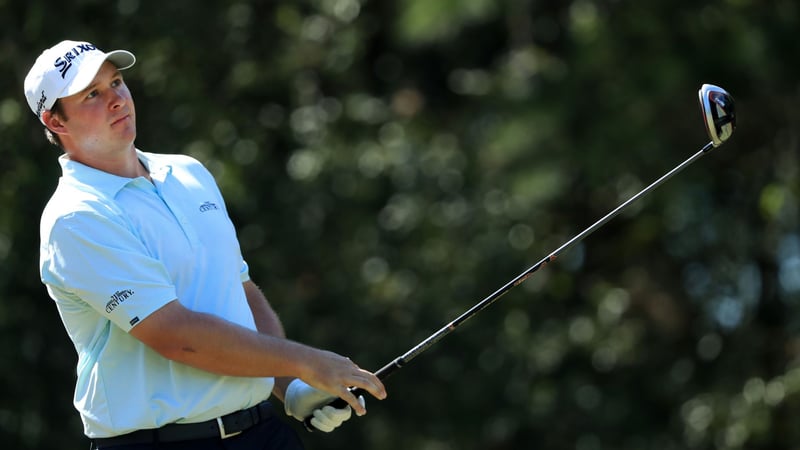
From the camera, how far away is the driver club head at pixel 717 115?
3650 millimetres

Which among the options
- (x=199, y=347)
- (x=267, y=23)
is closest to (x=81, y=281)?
(x=199, y=347)

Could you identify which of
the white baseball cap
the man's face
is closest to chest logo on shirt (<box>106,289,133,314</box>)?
the man's face

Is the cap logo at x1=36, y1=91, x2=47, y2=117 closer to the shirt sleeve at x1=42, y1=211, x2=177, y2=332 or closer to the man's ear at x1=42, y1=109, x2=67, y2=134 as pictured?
the man's ear at x1=42, y1=109, x2=67, y2=134

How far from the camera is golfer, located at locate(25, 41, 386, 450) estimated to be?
2.94m

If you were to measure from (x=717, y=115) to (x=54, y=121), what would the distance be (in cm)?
164

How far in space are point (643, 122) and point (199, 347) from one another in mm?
5597

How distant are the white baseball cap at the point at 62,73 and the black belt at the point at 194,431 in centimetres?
73

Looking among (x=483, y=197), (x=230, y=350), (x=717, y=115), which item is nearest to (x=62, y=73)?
(x=230, y=350)

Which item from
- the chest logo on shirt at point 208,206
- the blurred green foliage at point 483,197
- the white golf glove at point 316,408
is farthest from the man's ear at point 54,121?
the blurred green foliage at point 483,197

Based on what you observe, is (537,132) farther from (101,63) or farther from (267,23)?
(101,63)

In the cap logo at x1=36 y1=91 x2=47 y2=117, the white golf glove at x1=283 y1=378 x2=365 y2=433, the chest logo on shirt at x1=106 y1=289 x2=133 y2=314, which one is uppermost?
the cap logo at x1=36 y1=91 x2=47 y2=117

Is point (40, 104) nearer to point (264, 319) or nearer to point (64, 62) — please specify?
point (64, 62)

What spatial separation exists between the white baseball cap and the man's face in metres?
0.03

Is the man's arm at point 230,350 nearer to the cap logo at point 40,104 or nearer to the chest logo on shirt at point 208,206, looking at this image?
the chest logo on shirt at point 208,206
